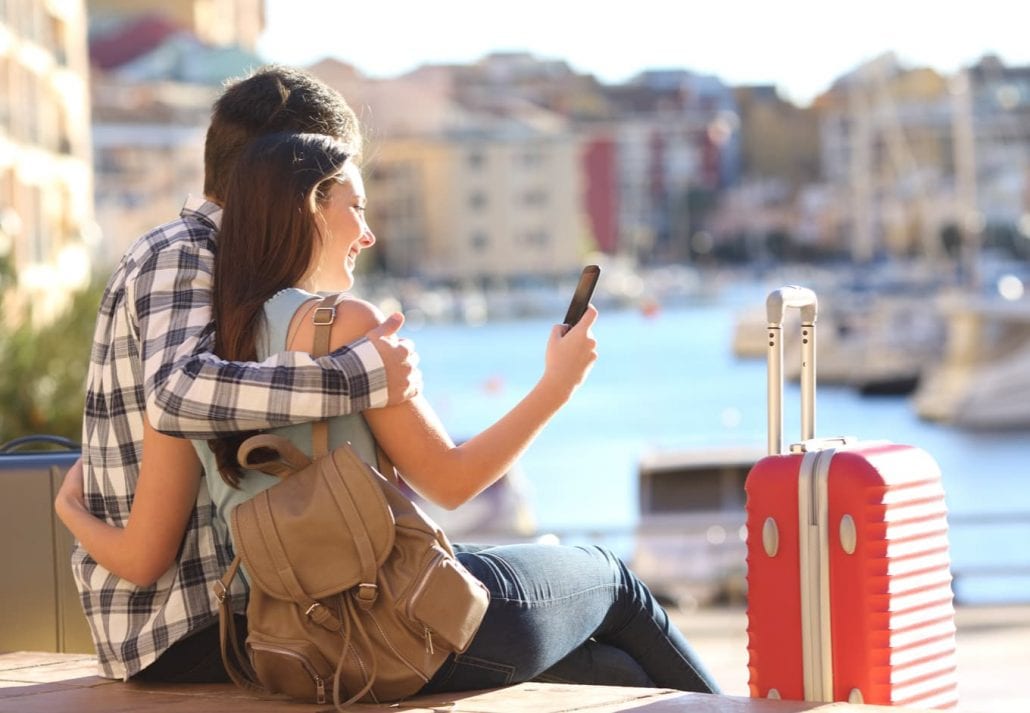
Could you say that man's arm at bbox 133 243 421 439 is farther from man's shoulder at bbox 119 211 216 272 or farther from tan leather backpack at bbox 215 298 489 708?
man's shoulder at bbox 119 211 216 272

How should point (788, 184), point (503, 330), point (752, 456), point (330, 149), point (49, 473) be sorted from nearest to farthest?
point (330, 149) < point (49, 473) < point (752, 456) < point (503, 330) < point (788, 184)

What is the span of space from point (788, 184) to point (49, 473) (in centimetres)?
12411

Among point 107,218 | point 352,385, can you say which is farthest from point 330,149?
point 107,218

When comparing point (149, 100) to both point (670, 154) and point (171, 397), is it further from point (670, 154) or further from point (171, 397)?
point (171, 397)

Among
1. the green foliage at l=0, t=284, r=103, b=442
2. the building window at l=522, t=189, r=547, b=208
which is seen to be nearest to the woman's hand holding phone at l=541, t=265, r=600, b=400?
the green foliage at l=0, t=284, r=103, b=442

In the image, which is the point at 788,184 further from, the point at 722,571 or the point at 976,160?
the point at 722,571

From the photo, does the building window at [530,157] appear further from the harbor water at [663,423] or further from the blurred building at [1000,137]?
the blurred building at [1000,137]

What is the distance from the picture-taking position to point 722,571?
15.9m

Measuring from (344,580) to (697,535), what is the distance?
10469mm

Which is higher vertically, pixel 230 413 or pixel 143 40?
pixel 143 40

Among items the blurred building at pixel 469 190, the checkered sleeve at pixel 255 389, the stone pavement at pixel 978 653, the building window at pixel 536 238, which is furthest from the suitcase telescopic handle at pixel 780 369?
the building window at pixel 536 238

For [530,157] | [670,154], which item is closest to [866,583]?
[530,157]

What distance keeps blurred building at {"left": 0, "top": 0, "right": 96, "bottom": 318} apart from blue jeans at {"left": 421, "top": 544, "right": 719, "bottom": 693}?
13838mm

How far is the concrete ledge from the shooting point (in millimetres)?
2127
